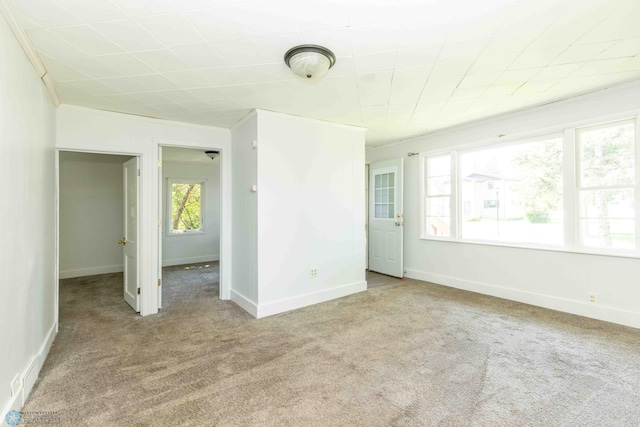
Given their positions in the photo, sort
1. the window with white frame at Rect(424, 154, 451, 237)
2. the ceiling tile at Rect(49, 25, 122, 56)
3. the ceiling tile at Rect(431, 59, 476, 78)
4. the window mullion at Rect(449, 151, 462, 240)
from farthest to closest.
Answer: the window with white frame at Rect(424, 154, 451, 237) < the window mullion at Rect(449, 151, 462, 240) < the ceiling tile at Rect(431, 59, 476, 78) < the ceiling tile at Rect(49, 25, 122, 56)

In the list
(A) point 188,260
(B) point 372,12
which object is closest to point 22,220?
(B) point 372,12

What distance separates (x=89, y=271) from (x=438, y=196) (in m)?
6.64

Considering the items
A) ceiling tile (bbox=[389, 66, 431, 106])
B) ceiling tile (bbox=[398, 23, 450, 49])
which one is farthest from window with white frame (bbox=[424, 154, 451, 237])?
ceiling tile (bbox=[398, 23, 450, 49])

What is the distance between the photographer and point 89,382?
2143 mm

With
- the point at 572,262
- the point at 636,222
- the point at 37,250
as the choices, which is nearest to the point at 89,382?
the point at 37,250

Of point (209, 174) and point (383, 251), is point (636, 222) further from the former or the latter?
point (209, 174)

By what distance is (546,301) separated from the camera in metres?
3.60

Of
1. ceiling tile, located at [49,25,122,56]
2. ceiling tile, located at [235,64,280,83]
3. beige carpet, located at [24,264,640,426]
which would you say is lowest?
beige carpet, located at [24,264,640,426]

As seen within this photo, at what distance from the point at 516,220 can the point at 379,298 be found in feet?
7.10

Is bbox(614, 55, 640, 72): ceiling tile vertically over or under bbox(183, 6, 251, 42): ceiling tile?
over

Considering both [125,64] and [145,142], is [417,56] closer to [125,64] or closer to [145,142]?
[125,64]

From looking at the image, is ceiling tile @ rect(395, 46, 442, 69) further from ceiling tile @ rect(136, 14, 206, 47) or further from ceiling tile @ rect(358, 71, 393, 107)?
ceiling tile @ rect(136, 14, 206, 47)

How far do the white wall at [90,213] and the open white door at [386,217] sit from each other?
474 cm

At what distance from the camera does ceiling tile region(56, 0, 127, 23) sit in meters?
1.64
